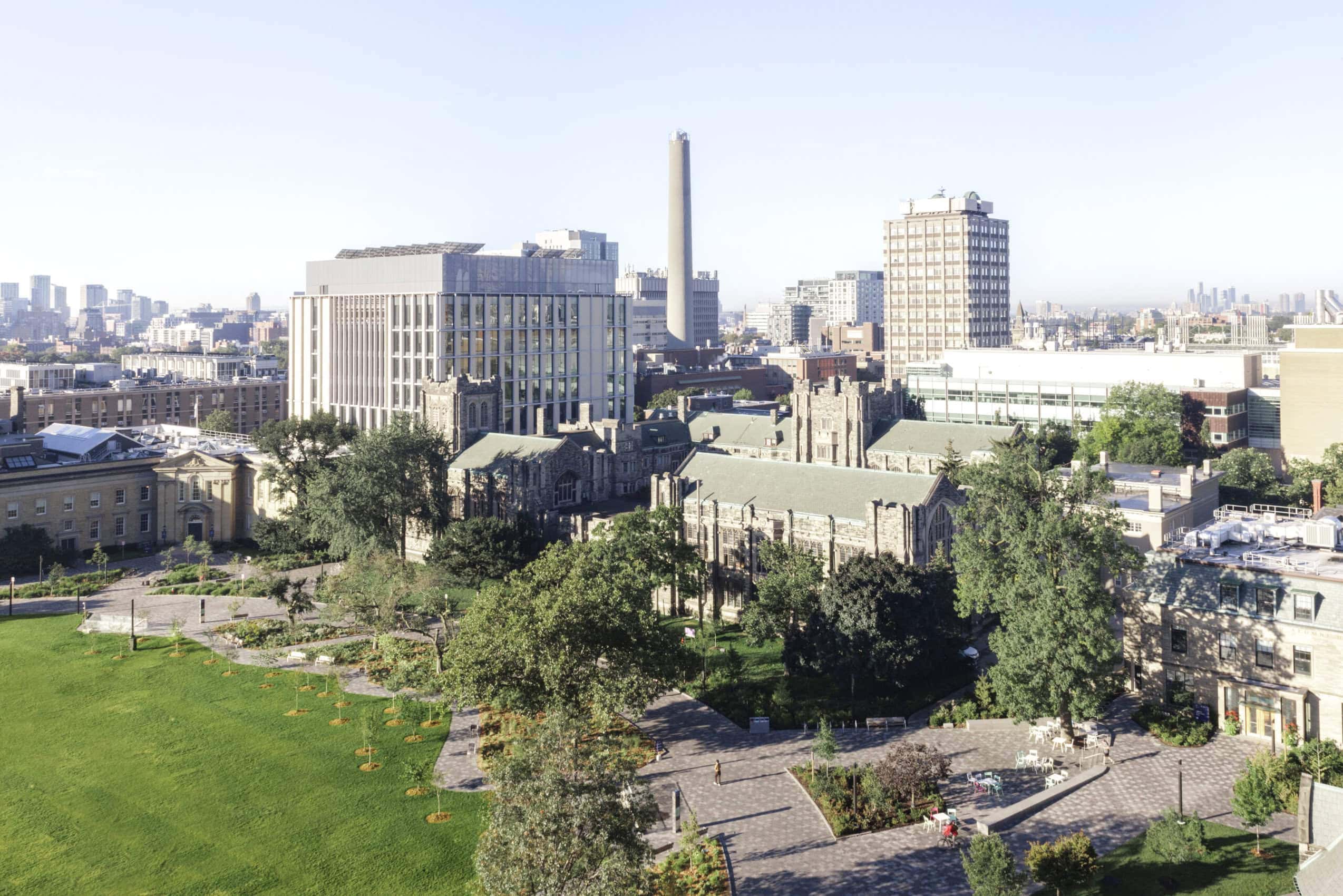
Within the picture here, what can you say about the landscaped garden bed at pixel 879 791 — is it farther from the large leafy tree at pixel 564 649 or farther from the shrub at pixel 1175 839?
the large leafy tree at pixel 564 649

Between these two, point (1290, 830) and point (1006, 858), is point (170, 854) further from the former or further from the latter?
point (1290, 830)

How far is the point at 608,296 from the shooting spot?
470 ft

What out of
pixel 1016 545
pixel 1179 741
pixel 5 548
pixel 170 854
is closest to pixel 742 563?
pixel 1016 545

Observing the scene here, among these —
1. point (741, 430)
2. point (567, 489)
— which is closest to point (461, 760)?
point (567, 489)

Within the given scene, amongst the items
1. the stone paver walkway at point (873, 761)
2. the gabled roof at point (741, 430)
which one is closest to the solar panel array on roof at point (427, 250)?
the gabled roof at point (741, 430)

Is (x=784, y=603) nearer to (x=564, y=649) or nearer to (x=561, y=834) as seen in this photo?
(x=564, y=649)

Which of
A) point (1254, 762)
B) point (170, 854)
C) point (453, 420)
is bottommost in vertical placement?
point (170, 854)

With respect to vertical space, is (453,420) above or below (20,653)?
above

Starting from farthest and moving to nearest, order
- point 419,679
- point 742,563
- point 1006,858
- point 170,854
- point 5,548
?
point 5,548 → point 742,563 → point 419,679 → point 170,854 → point 1006,858

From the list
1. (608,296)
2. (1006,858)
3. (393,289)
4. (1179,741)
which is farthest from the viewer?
(608,296)

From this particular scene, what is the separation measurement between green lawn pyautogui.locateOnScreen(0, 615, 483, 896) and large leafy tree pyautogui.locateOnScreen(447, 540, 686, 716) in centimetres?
571

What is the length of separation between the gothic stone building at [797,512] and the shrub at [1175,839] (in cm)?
2971

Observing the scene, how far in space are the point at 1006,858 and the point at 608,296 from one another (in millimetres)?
114048

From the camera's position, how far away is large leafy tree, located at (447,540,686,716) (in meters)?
50.1
